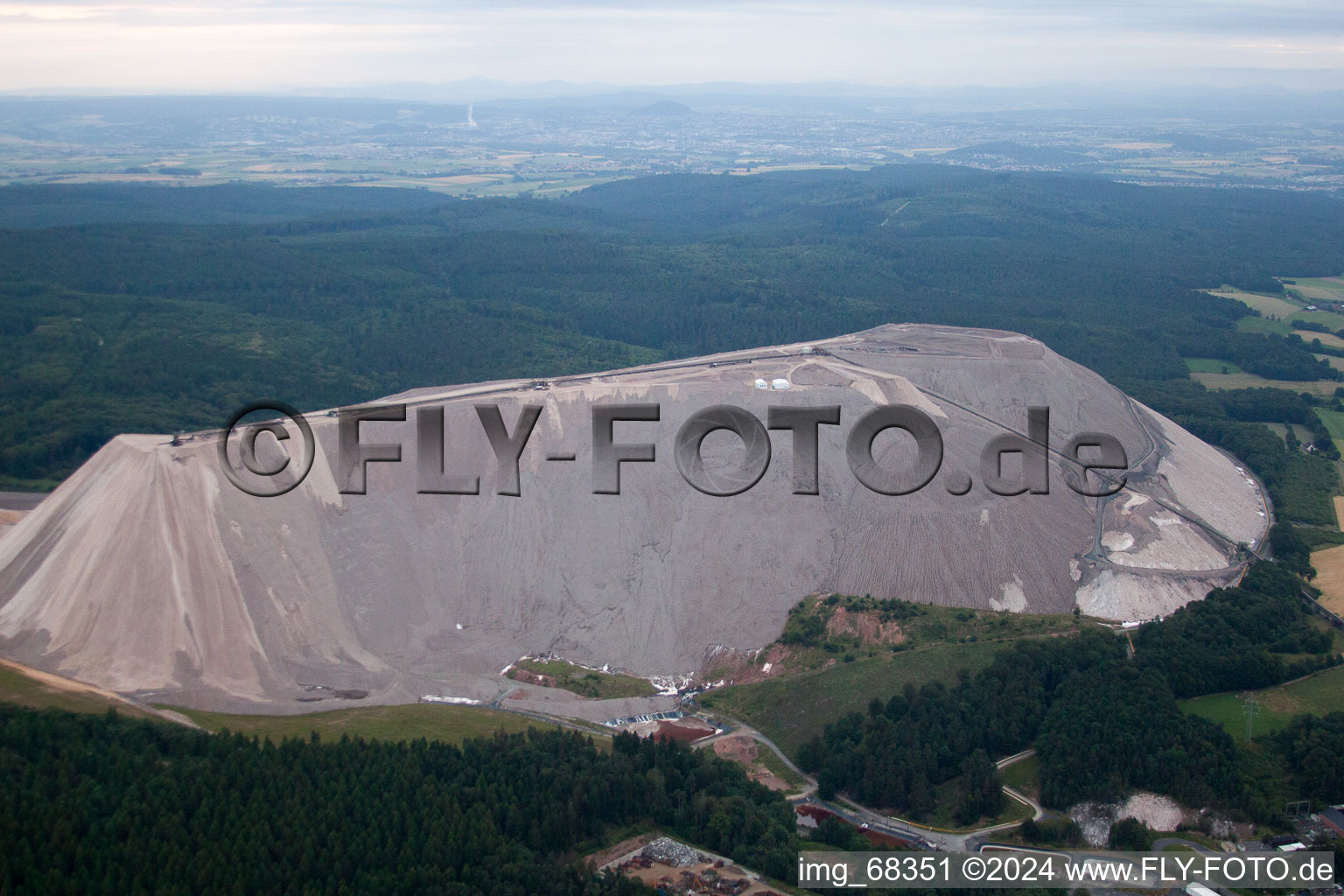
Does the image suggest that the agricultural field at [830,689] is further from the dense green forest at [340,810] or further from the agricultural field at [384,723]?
the agricultural field at [384,723]

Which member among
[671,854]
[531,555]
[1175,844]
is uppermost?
[531,555]

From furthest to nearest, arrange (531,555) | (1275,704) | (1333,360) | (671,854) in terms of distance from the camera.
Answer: (1333,360), (531,555), (1275,704), (671,854)

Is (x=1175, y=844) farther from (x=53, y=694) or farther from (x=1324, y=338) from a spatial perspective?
(x=1324, y=338)

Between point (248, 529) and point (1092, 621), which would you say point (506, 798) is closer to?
point (248, 529)

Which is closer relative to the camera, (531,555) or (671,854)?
(671,854)

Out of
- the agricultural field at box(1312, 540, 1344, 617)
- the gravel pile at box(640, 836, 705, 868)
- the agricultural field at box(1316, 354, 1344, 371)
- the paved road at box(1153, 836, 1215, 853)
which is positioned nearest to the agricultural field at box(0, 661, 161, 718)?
the gravel pile at box(640, 836, 705, 868)
